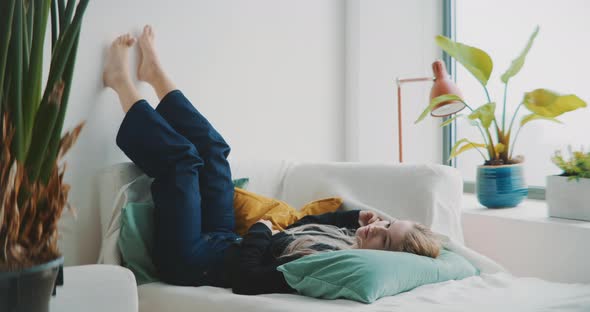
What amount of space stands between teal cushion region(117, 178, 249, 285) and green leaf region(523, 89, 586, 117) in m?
1.57

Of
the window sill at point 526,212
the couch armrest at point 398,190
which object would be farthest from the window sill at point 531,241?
the couch armrest at point 398,190

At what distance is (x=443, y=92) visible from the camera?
265cm

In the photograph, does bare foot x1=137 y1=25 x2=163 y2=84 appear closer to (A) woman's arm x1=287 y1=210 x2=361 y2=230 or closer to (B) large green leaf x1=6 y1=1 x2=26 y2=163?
(A) woman's arm x1=287 y1=210 x2=361 y2=230

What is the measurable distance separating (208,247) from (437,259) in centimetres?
72

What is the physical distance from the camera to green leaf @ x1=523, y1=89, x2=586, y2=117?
2.48 m

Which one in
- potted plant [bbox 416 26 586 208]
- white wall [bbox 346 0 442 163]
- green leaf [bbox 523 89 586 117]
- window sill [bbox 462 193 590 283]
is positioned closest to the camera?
window sill [bbox 462 193 590 283]

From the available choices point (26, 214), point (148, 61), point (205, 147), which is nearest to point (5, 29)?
point (26, 214)

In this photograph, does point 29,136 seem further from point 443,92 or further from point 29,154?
point 443,92

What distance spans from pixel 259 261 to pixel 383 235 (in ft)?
1.30

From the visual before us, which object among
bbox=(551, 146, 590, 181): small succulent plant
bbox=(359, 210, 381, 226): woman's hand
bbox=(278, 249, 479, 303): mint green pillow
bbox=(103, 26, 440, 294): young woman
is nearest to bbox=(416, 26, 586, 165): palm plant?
bbox=(551, 146, 590, 181): small succulent plant

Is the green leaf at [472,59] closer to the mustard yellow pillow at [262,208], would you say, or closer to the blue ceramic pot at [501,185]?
the blue ceramic pot at [501,185]

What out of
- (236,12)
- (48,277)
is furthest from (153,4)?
(48,277)

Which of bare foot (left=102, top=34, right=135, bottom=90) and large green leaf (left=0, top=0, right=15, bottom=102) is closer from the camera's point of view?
large green leaf (left=0, top=0, right=15, bottom=102)

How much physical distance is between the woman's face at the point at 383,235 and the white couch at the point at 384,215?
0.19 meters
